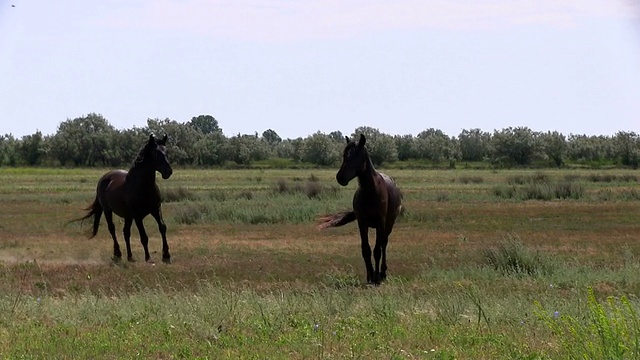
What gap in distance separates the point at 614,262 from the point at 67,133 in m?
102

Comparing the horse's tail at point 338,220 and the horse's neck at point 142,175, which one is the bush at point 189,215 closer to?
the horse's neck at point 142,175

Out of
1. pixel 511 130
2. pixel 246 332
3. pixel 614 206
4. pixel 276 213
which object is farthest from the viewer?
pixel 511 130

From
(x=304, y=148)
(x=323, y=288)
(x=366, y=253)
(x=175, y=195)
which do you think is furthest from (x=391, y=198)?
(x=304, y=148)

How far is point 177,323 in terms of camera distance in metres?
9.99

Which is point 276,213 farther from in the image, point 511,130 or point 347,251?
point 511,130

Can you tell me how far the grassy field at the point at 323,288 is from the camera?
28.9 ft

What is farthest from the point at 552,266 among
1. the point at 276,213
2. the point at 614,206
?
the point at 614,206

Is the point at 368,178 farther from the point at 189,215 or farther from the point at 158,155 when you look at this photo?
the point at 189,215

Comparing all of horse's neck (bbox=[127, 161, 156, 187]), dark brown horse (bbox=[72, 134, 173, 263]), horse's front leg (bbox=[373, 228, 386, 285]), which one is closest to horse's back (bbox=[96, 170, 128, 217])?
dark brown horse (bbox=[72, 134, 173, 263])

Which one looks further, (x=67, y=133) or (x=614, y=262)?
(x=67, y=133)

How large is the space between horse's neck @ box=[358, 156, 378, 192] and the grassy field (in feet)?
5.47

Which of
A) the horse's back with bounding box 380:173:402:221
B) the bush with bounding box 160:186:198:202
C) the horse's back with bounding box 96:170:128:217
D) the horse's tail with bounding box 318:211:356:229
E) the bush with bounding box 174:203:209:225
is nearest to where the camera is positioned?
the horse's back with bounding box 380:173:402:221

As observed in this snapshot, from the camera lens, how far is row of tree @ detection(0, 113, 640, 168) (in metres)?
110

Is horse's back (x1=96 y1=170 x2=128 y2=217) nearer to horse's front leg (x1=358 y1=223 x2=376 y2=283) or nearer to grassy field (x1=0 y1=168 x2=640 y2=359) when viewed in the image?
grassy field (x1=0 y1=168 x2=640 y2=359)
